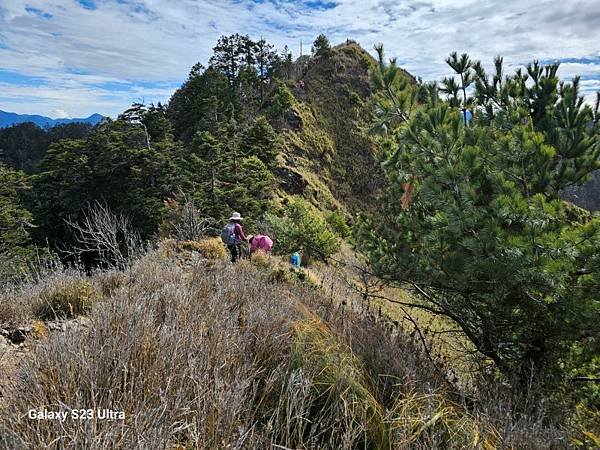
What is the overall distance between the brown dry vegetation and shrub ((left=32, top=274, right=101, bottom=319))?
1267 mm

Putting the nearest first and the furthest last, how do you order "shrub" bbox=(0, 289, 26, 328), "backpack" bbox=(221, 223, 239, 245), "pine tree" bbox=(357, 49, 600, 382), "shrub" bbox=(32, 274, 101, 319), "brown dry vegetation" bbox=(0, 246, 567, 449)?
"brown dry vegetation" bbox=(0, 246, 567, 449), "pine tree" bbox=(357, 49, 600, 382), "shrub" bbox=(0, 289, 26, 328), "shrub" bbox=(32, 274, 101, 319), "backpack" bbox=(221, 223, 239, 245)

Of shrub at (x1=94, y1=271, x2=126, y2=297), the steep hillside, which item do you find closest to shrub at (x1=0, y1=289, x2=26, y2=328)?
→ shrub at (x1=94, y1=271, x2=126, y2=297)

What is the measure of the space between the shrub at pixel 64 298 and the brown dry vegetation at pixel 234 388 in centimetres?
127

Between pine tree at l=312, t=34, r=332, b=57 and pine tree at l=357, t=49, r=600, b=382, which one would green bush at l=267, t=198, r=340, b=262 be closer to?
pine tree at l=357, t=49, r=600, b=382

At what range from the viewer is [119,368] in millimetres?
1844

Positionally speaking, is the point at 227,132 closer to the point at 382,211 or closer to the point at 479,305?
the point at 382,211

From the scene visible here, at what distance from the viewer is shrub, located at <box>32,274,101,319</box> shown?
12.6 feet

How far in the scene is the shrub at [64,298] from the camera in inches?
151

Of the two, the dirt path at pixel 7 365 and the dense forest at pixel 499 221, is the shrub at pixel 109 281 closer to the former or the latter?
the dense forest at pixel 499 221

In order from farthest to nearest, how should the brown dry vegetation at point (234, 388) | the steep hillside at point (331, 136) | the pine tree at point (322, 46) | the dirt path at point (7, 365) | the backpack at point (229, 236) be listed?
the pine tree at point (322, 46) < the steep hillside at point (331, 136) < the backpack at point (229, 236) < the dirt path at point (7, 365) < the brown dry vegetation at point (234, 388)

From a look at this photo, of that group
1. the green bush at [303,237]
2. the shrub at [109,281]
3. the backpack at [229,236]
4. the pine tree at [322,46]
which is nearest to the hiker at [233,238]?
the backpack at [229,236]

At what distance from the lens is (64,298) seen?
3885 millimetres

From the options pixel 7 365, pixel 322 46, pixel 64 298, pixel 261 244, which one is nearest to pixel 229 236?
pixel 261 244

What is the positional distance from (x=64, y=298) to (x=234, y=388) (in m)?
2.90
